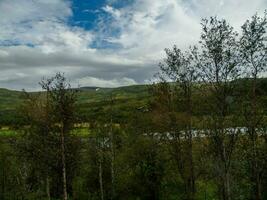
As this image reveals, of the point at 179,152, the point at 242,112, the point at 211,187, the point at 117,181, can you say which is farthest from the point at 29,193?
the point at 242,112

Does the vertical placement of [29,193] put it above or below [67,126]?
below

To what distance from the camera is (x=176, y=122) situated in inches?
1783

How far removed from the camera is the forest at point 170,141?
3316 cm

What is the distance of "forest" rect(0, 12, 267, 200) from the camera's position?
3316cm

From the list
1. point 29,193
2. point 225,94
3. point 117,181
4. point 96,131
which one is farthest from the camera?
point 96,131

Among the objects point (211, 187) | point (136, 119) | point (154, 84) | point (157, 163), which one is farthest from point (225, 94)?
point (211, 187)

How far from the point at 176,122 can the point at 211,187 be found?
1114 inches

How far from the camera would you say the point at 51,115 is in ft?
153

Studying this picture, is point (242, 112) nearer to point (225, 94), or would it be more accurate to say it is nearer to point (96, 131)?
point (225, 94)

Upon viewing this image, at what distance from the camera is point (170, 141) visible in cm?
4722

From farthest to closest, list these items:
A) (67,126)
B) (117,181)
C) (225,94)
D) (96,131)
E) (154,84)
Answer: (96,131) < (117,181) < (154,84) < (67,126) < (225,94)

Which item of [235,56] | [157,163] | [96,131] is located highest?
[235,56]

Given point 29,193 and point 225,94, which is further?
point 29,193

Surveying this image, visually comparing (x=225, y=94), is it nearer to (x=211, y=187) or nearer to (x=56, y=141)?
(x=56, y=141)
